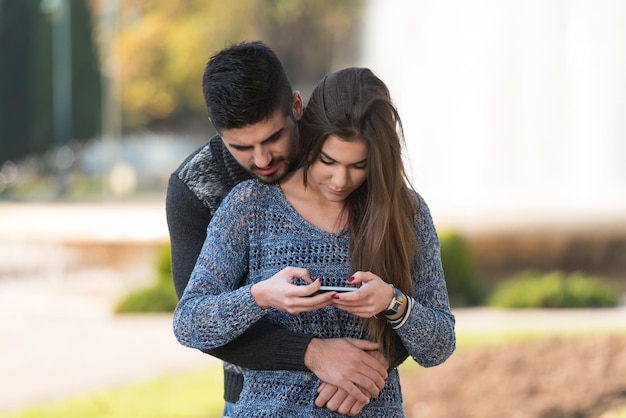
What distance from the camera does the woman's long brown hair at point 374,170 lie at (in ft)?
7.29

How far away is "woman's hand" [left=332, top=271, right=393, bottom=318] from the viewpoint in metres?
2.09

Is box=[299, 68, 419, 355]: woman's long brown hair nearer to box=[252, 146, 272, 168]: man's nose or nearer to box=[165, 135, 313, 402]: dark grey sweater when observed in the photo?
box=[252, 146, 272, 168]: man's nose

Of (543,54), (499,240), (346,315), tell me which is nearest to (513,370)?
(346,315)

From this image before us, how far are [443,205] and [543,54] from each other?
3.68 metres

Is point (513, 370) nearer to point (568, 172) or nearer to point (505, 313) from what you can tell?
point (505, 313)

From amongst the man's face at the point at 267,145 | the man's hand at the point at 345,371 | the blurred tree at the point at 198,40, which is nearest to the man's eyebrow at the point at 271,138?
the man's face at the point at 267,145

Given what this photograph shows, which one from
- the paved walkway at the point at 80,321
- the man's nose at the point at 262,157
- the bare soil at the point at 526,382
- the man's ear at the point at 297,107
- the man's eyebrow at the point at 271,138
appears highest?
the man's ear at the point at 297,107

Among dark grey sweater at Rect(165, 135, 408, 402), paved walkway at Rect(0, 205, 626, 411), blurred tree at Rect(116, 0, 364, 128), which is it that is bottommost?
paved walkway at Rect(0, 205, 626, 411)

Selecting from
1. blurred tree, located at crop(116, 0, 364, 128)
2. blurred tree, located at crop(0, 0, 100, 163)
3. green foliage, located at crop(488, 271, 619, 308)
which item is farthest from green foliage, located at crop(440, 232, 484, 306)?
blurred tree, located at crop(0, 0, 100, 163)

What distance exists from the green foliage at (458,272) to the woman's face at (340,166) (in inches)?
328

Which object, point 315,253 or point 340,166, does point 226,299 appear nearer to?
point 315,253

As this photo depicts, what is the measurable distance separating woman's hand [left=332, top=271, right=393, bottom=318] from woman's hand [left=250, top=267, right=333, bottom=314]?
3cm

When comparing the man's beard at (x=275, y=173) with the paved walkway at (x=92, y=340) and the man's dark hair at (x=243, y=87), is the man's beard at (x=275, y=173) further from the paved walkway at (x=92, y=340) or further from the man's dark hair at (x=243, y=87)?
the paved walkway at (x=92, y=340)

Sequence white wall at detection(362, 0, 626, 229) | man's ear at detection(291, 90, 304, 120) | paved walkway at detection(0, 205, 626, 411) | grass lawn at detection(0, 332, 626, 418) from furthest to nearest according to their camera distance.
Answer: white wall at detection(362, 0, 626, 229) < paved walkway at detection(0, 205, 626, 411) < grass lawn at detection(0, 332, 626, 418) < man's ear at detection(291, 90, 304, 120)
